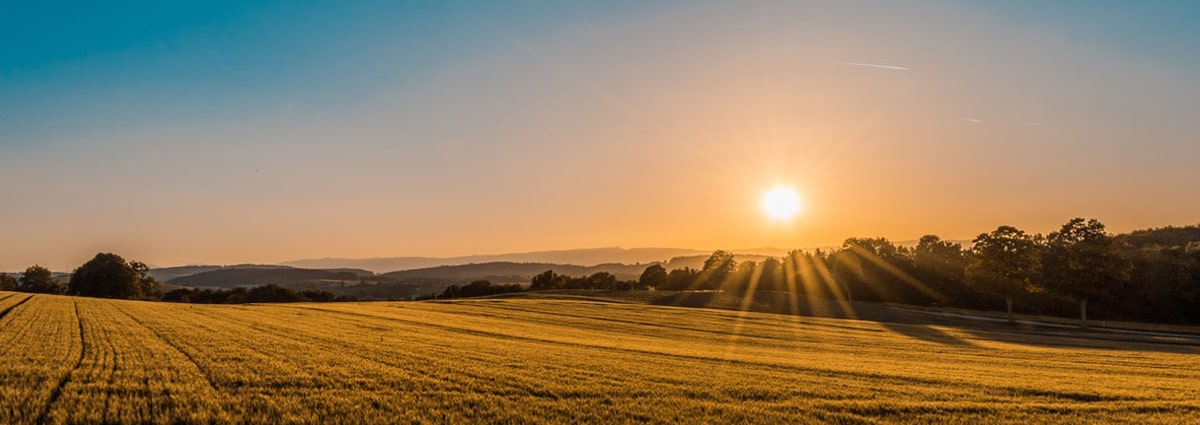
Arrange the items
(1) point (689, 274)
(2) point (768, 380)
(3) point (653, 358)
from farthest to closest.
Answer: (1) point (689, 274)
(3) point (653, 358)
(2) point (768, 380)

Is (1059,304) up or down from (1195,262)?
down

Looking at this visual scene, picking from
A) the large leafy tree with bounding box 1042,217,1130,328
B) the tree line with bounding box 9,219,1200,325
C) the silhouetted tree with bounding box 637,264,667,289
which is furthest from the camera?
the silhouetted tree with bounding box 637,264,667,289

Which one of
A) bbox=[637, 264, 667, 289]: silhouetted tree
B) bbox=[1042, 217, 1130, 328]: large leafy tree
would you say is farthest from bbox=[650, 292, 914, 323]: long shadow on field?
bbox=[637, 264, 667, 289]: silhouetted tree

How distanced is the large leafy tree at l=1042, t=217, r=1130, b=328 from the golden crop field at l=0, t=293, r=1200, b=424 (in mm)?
33378

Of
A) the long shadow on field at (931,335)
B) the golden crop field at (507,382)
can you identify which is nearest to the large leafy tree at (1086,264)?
the long shadow on field at (931,335)

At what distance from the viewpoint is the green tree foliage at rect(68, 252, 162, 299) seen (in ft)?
331

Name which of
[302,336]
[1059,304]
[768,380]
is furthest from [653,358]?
[1059,304]

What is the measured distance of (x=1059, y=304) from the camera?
79.6 meters

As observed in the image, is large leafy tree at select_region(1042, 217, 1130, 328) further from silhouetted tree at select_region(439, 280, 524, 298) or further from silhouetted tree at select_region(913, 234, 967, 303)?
silhouetted tree at select_region(439, 280, 524, 298)

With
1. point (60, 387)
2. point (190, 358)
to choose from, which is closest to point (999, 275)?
point (190, 358)

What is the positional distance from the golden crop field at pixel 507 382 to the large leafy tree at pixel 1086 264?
3338 centimetres

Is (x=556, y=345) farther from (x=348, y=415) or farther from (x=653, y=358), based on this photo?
(x=348, y=415)

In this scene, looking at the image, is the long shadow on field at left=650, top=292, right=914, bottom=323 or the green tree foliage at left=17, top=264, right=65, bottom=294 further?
the green tree foliage at left=17, top=264, right=65, bottom=294

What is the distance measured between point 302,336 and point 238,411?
15741 millimetres
